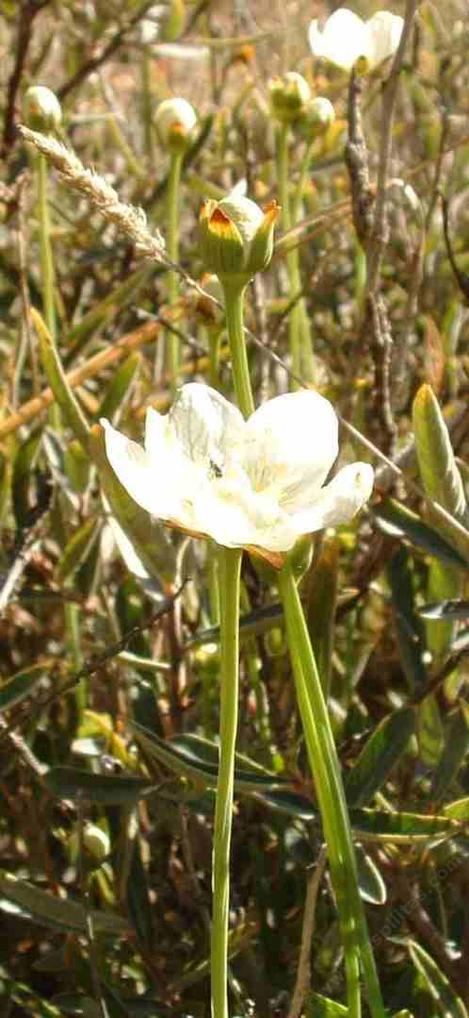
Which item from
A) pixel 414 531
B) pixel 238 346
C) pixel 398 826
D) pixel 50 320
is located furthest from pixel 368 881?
pixel 50 320

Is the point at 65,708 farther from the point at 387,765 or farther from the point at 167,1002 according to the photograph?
the point at 387,765

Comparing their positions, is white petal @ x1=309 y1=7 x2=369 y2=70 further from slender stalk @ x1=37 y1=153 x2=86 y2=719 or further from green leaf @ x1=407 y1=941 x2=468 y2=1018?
green leaf @ x1=407 y1=941 x2=468 y2=1018

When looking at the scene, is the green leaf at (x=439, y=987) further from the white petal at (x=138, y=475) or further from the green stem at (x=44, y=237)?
the green stem at (x=44, y=237)

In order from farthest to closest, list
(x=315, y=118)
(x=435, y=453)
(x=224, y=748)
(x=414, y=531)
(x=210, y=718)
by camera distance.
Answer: (x=315, y=118) < (x=210, y=718) < (x=414, y=531) < (x=435, y=453) < (x=224, y=748)

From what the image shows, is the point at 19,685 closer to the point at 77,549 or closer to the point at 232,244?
the point at 77,549

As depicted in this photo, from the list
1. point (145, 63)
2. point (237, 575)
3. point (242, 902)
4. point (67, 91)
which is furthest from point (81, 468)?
point (145, 63)

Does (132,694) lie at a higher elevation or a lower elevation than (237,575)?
lower

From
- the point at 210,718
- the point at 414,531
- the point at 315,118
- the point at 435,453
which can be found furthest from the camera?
the point at 315,118
